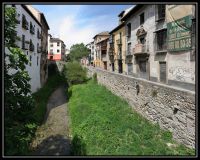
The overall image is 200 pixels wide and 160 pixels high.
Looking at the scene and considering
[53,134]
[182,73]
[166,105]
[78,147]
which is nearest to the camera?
[166,105]

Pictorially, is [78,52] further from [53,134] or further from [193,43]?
[193,43]

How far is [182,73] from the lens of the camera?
15.5m

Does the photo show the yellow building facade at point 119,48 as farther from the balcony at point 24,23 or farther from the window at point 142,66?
the balcony at point 24,23

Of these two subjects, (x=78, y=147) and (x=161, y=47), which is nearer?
(x=78, y=147)

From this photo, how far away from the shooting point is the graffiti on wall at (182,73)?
14.6 metres

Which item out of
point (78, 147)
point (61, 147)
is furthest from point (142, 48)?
point (78, 147)

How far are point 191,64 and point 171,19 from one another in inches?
146

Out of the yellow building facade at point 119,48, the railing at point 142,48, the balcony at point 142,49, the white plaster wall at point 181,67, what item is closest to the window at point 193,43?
the white plaster wall at point 181,67

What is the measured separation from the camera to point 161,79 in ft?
62.3

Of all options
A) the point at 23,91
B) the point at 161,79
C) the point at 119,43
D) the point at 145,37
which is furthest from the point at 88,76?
the point at 23,91

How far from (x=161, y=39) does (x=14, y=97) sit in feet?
48.3

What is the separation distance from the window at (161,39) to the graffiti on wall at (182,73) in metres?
2.13

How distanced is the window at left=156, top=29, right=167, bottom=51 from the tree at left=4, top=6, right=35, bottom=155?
1387 cm

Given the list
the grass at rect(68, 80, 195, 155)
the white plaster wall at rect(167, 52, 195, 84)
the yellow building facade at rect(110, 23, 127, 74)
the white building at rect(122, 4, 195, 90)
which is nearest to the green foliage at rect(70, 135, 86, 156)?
the grass at rect(68, 80, 195, 155)
